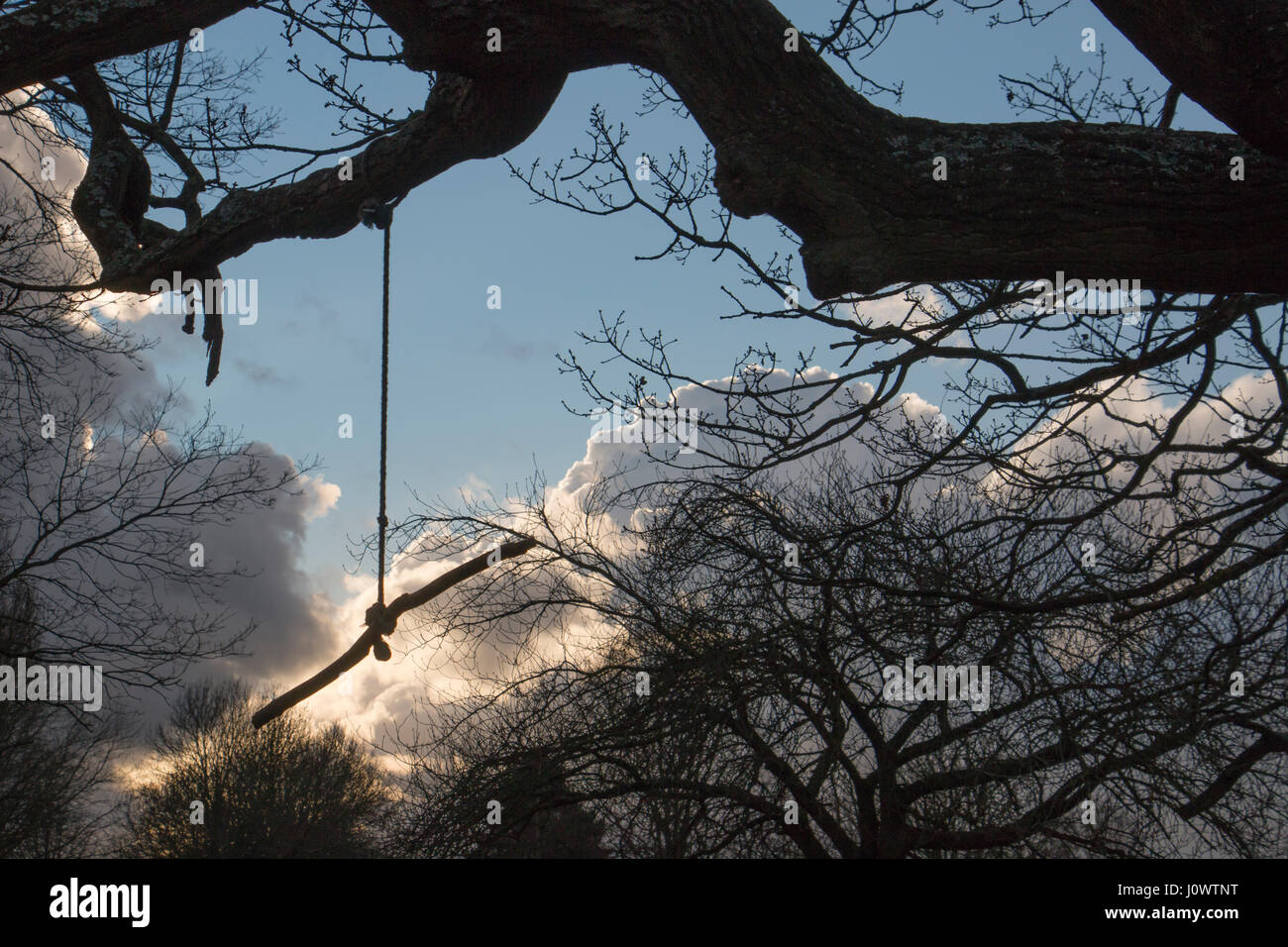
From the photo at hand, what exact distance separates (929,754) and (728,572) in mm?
1498

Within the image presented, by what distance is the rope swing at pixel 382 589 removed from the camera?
9.41ft

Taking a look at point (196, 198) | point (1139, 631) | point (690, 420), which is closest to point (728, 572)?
point (690, 420)

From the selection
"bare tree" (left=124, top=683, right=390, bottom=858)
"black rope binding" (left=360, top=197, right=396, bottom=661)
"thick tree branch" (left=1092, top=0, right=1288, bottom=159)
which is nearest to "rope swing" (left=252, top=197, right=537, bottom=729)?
"black rope binding" (left=360, top=197, right=396, bottom=661)

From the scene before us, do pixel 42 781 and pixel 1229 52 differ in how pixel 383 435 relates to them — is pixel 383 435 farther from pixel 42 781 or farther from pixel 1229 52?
pixel 42 781

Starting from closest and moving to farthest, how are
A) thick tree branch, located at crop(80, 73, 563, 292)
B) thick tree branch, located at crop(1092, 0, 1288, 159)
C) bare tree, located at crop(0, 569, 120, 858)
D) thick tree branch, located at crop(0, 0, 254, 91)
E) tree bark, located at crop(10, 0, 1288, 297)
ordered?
thick tree branch, located at crop(1092, 0, 1288, 159) < tree bark, located at crop(10, 0, 1288, 297) < thick tree branch, located at crop(0, 0, 254, 91) < thick tree branch, located at crop(80, 73, 563, 292) < bare tree, located at crop(0, 569, 120, 858)

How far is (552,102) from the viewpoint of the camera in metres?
3.34

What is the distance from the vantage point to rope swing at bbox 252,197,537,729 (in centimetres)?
287

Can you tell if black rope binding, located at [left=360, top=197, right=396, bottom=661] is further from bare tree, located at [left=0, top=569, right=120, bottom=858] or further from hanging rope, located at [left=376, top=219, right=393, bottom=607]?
bare tree, located at [left=0, top=569, right=120, bottom=858]

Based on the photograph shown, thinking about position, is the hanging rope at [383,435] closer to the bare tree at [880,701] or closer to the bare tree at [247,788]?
the bare tree at [880,701]

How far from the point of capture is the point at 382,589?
3264 mm

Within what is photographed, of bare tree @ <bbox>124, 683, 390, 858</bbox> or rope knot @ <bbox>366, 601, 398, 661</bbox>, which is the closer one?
rope knot @ <bbox>366, 601, 398, 661</bbox>

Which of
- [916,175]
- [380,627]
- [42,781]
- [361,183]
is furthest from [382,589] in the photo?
[42,781]

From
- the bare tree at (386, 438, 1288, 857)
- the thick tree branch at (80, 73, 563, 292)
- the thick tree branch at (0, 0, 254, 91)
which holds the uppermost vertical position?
the thick tree branch at (0, 0, 254, 91)
